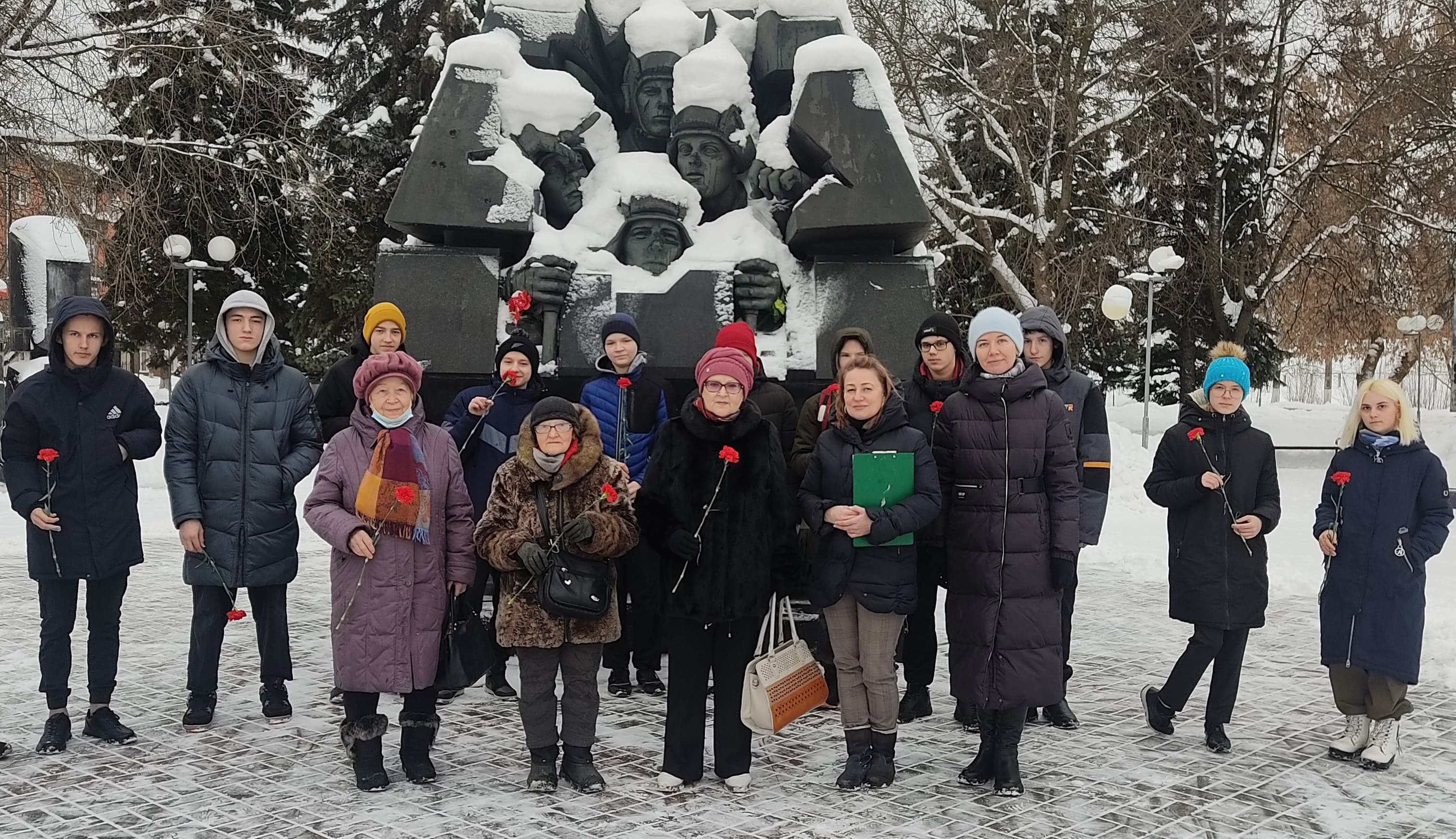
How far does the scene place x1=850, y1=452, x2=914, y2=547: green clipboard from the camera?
3941 millimetres

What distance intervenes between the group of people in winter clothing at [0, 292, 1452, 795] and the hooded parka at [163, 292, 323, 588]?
0.03 feet

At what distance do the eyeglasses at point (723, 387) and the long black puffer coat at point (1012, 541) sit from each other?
2.64 feet

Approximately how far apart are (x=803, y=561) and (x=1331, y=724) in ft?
7.92

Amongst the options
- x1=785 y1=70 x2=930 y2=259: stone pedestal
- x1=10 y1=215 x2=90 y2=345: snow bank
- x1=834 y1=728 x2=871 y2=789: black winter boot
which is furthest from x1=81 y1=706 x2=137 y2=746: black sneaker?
x1=10 y1=215 x2=90 y2=345: snow bank

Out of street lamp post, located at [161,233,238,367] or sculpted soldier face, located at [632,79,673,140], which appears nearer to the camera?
sculpted soldier face, located at [632,79,673,140]

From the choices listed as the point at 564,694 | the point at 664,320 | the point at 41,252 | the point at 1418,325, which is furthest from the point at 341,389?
the point at 1418,325

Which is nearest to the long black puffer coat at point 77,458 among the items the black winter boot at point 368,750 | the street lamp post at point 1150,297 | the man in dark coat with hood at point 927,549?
the black winter boot at point 368,750

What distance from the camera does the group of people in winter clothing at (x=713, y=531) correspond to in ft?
12.7

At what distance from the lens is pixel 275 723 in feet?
15.1

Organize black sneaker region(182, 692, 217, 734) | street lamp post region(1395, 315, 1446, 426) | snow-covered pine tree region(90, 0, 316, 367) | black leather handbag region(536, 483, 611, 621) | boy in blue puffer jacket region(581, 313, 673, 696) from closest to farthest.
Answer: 1. black leather handbag region(536, 483, 611, 621)
2. black sneaker region(182, 692, 217, 734)
3. boy in blue puffer jacket region(581, 313, 673, 696)
4. snow-covered pine tree region(90, 0, 316, 367)
5. street lamp post region(1395, 315, 1446, 426)

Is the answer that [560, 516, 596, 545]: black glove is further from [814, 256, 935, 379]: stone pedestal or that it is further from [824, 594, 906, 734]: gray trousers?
[814, 256, 935, 379]: stone pedestal

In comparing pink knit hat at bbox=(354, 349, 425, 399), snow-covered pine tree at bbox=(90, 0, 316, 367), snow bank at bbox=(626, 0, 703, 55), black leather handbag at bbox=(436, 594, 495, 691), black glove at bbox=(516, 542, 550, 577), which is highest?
snow-covered pine tree at bbox=(90, 0, 316, 367)

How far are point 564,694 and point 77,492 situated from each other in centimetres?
200

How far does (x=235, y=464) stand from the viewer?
14.5 feet
